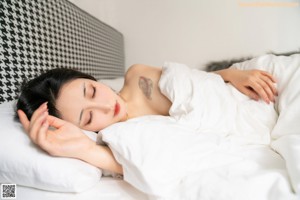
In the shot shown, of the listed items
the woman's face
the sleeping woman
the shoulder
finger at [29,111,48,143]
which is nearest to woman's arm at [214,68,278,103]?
the sleeping woman

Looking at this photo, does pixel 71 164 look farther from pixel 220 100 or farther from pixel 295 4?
pixel 295 4

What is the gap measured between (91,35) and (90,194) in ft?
3.96

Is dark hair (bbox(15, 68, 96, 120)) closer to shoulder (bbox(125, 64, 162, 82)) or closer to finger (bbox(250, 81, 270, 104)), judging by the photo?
shoulder (bbox(125, 64, 162, 82))

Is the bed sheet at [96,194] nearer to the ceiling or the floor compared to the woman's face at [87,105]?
nearer to the floor

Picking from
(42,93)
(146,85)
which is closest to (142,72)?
(146,85)

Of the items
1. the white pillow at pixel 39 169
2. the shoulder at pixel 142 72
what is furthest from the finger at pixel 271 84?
the white pillow at pixel 39 169

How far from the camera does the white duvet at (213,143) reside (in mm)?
505

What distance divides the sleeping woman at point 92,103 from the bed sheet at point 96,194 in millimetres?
46

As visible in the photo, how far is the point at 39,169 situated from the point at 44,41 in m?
0.75

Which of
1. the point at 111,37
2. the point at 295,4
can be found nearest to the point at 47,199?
the point at 111,37

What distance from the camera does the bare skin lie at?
0.60m

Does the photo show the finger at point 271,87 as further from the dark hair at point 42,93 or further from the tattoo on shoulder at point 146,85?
the dark hair at point 42,93

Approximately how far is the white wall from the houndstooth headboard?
14.2 inches

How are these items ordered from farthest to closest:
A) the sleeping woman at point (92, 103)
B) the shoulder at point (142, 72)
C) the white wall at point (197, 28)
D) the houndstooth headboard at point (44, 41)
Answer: the white wall at point (197, 28), the shoulder at point (142, 72), the houndstooth headboard at point (44, 41), the sleeping woman at point (92, 103)
